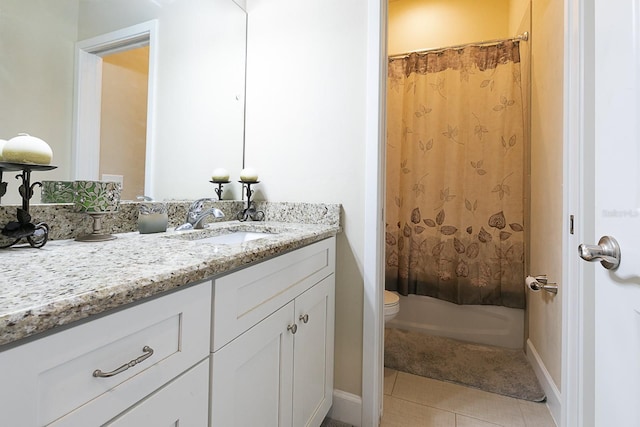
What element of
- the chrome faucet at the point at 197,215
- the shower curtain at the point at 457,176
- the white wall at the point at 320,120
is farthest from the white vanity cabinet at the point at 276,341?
the shower curtain at the point at 457,176

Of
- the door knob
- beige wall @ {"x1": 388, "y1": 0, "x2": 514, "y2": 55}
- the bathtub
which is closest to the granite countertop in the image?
the door knob

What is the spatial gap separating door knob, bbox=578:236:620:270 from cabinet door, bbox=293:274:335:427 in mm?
778

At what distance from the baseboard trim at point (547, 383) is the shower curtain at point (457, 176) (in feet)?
1.09

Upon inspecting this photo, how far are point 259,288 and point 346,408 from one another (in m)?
0.92

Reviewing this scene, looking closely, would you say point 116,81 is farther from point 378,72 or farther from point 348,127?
point 378,72

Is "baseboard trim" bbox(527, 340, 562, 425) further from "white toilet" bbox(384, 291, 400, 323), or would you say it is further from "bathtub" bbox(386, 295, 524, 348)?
"white toilet" bbox(384, 291, 400, 323)

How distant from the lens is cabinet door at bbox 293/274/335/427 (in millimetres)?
999

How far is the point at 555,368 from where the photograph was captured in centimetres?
139

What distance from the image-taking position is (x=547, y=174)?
153cm

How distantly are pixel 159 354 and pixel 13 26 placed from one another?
3.22ft

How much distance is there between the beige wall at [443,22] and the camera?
2.22 metres

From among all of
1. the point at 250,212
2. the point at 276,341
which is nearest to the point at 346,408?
the point at 276,341

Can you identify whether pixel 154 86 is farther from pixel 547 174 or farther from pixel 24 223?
pixel 547 174

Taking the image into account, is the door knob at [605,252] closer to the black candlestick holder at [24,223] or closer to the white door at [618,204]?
the white door at [618,204]
